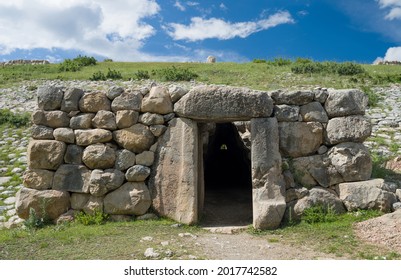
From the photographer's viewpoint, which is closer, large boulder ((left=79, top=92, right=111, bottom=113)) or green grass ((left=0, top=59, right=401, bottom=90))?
large boulder ((left=79, top=92, right=111, bottom=113))

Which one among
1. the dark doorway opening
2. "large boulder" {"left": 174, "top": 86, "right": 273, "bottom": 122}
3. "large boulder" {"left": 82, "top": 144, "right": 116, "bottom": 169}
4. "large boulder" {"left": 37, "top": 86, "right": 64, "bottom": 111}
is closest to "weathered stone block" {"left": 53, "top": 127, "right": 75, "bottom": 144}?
"large boulder" {"left": 82, "top": 144, "right": 116, "bottom": 169}

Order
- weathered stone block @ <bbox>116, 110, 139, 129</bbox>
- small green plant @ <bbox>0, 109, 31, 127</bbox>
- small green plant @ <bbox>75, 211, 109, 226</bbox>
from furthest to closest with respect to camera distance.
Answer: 1. small green plant @ <bbox>0, 109, 31, 127</bbox>
2. weathered stone block @ <bbox>116, 110, 139, 129</bbox>
3. small green plant @ <bbox>75, 211, 109, 226</bbox>

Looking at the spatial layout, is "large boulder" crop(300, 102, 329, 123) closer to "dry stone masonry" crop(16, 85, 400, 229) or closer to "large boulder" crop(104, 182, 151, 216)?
"dry stone masonry" crop(16, 85, 400, 229)

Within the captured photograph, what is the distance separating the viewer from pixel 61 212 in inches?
288

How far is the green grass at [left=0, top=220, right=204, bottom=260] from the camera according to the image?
5.48 metres

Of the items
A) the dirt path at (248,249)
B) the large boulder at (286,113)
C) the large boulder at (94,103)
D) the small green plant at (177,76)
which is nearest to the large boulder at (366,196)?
the large boulder at (286,113)

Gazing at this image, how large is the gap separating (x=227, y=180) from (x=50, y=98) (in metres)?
7.15

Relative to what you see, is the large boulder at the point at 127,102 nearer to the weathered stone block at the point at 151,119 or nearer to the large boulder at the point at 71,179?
the weathered stone block at the point at 151,119

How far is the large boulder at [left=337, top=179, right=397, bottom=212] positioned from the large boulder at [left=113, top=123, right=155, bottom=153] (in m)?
3.98

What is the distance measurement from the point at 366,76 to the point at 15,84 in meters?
16.0

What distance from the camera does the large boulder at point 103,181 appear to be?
726 centimetres

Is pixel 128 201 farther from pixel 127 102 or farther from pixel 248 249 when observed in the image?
pixel 248 249

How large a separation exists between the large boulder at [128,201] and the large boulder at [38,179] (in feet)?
3.90

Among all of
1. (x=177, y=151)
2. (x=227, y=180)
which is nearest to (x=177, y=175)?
(x=177, y=151)
